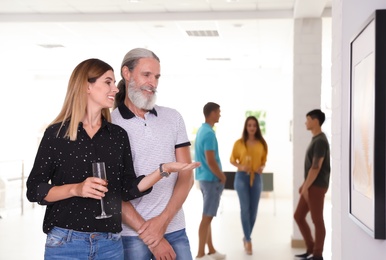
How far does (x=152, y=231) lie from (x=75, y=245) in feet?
1.24

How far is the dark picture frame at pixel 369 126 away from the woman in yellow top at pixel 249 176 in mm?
4271

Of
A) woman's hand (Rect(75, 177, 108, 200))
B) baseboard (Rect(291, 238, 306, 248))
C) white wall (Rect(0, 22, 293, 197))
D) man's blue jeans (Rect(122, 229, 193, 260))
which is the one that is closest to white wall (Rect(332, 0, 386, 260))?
man's blue jeans (Rect(122, 229, 193, 260))

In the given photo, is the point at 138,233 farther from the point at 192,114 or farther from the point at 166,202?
the point at 192,114

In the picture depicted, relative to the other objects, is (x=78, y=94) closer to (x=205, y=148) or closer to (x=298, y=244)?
(x=205, y=148)

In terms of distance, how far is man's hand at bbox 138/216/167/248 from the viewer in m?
2.51

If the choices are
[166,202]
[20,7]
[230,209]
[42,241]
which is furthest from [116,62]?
[166,202]

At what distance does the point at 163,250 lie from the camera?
2.55 metres

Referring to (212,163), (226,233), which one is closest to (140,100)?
(212,163)

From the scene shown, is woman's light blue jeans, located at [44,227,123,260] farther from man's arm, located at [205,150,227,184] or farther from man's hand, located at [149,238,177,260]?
man's arm, located at [205,150,227,184]

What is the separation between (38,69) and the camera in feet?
47.8

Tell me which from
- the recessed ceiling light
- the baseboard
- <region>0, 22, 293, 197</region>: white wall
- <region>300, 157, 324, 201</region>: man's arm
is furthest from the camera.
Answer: <region>0, 22, 293, 197</region>: white wall

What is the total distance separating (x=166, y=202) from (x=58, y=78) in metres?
13.4

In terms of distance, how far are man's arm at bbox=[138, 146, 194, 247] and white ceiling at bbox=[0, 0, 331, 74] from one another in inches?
180

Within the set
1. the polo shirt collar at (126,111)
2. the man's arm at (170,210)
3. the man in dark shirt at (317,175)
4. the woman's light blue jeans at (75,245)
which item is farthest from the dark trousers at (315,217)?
the woman's light blue jeans at (75,245)
